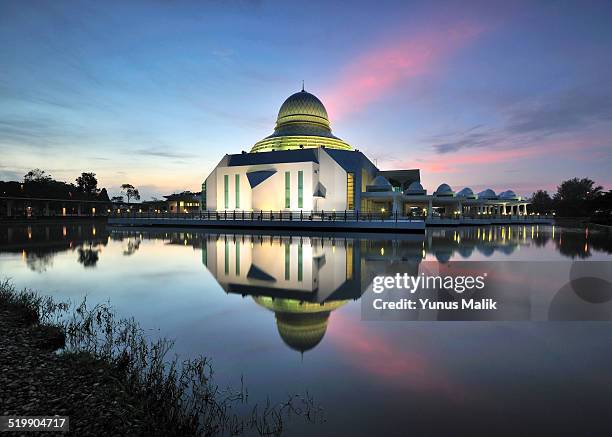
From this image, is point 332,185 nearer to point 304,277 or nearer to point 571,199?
point 304,277

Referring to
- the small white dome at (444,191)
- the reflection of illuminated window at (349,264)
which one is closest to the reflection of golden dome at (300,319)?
the reflection of illuminated window at (349,264)

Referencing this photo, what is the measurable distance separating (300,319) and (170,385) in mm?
3195

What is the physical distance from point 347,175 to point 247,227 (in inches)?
587

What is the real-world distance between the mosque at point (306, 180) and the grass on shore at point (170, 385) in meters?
37.1

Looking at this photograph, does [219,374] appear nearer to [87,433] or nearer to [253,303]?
[87,433]

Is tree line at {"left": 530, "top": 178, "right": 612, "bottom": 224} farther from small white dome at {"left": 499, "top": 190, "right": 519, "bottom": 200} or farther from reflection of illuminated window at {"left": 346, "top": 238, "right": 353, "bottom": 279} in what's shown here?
reflection of illuminated window at {"left": 346, "top": 238, "right": 353, "bottom": 279}

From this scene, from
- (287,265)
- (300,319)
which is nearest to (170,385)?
(300,319)

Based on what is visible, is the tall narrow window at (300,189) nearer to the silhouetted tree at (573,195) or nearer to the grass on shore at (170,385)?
the grass on shore at (170,385)

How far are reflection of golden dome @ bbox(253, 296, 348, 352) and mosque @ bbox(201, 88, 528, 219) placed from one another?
111ft

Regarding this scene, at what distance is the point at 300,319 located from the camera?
688 centimetres

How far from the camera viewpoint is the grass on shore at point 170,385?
348 cm

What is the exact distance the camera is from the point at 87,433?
314 centimetres

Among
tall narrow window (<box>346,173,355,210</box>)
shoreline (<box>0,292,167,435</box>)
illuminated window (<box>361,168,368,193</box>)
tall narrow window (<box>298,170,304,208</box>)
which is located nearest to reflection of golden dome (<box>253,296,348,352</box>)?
shoreline (<box>0,292,167,435</box>)

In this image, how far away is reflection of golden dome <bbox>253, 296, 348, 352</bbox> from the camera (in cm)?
584
